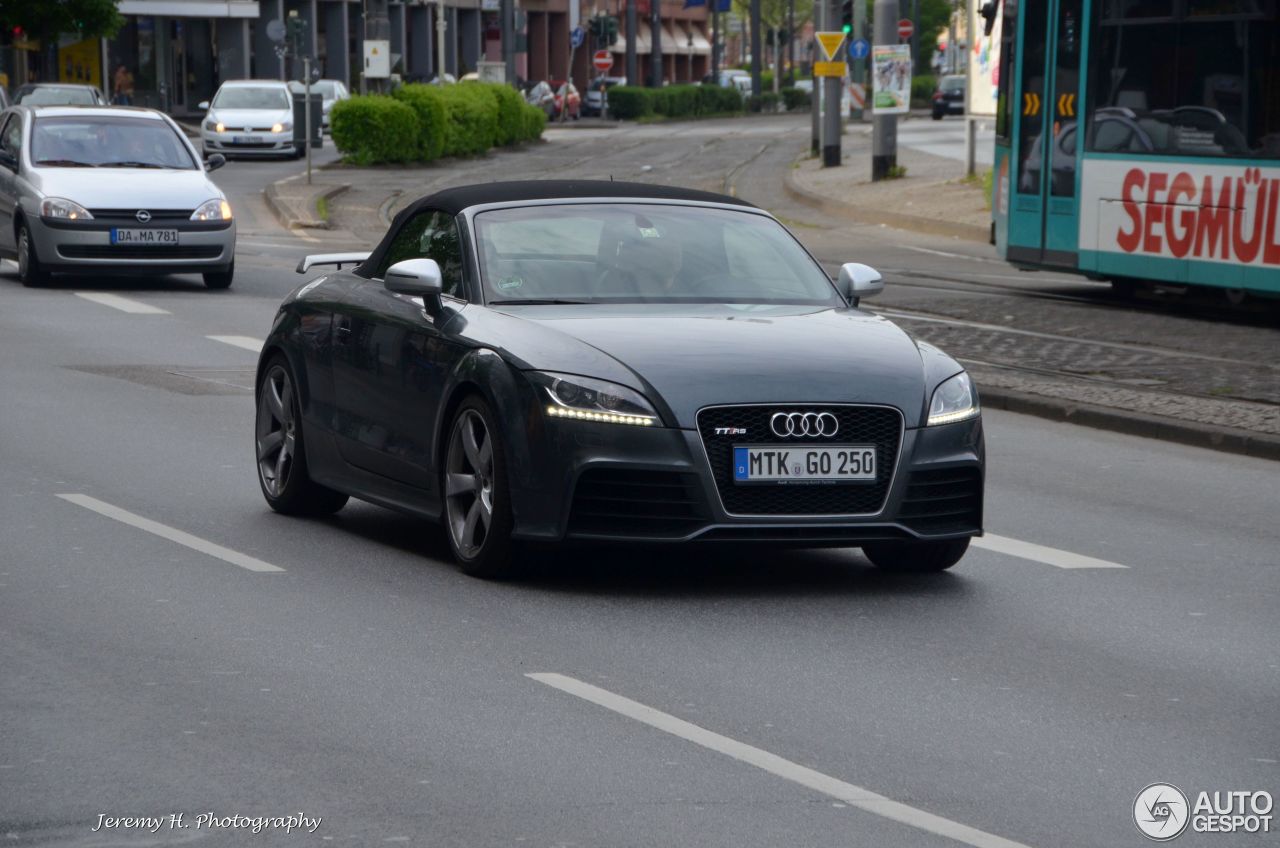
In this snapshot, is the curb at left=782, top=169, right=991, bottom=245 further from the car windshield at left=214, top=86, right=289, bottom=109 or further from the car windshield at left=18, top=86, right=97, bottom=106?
the car windshield at left=18, top=86, right=97, bottom=106

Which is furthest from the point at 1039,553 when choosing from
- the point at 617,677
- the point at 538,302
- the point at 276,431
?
the point at 276,431

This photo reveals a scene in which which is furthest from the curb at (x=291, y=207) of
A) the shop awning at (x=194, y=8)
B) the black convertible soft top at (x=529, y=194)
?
the shop awning at (x=194, y=8)

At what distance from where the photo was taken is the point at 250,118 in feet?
167

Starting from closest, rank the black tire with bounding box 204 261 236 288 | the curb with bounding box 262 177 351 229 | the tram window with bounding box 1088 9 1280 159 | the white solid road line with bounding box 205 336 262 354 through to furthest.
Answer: the white solid road line with bounding box 205 336 262 354 → the tram window with bounding box 1088 9 1280 159 → the black tire with bounding box 204 261 236 288 → the curb with bounding box 262 177 351 229

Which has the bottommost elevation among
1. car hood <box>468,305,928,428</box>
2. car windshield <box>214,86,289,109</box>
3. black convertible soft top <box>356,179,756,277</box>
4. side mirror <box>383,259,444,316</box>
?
car windshield <box>214,86,289,109</box>

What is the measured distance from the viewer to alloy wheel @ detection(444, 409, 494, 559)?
27.7ft

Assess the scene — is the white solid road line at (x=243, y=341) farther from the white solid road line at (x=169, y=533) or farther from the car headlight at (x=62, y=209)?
the white solid road line at (x=169, y=533)

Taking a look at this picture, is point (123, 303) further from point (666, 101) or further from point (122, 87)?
point (666, 101)

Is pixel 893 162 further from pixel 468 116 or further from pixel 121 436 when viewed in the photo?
pixel 121 436

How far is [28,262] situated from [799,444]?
52.4 feet

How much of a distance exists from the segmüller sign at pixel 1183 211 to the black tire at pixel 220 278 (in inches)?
308

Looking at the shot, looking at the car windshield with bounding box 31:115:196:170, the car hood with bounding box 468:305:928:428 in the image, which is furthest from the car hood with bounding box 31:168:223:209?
the car hood with bounding box 468:305:928:428

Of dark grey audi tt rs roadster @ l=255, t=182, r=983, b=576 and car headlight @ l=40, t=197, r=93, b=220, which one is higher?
dark grey audi tt rs roadster @ l=255, t=182, r=983, b=576

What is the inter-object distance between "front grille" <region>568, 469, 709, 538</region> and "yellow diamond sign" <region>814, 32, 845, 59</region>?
114ft
